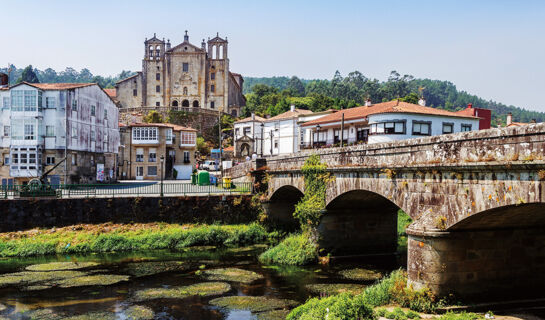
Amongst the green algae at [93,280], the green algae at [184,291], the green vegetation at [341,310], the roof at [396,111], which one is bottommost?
the green algae at [93,280]

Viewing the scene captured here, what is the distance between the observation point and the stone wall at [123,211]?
3256 cm

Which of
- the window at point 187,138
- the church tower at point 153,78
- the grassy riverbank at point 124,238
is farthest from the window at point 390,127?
the church tower at point 153,78

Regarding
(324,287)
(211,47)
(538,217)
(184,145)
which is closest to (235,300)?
(324,287)

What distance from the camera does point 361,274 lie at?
2223 cm

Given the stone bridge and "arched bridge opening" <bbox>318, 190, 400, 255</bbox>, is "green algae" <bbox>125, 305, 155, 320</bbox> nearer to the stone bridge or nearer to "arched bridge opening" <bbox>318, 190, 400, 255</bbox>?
the stone bridge

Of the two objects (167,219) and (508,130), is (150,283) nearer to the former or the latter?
(167,219)

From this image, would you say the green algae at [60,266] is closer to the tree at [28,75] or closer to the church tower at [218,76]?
the church tower at [218,76]

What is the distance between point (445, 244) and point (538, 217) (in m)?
3.19

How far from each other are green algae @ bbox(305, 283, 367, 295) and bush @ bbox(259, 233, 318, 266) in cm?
457

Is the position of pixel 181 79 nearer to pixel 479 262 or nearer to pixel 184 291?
pixel 184 291

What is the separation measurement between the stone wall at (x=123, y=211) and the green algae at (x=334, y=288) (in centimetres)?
1582

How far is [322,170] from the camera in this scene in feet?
78.9

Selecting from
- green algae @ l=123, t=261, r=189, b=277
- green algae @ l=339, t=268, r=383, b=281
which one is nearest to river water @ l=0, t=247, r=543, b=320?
green algae @ l=123, t=261, r=189, b=277

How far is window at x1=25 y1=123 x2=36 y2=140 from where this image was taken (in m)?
43.8
